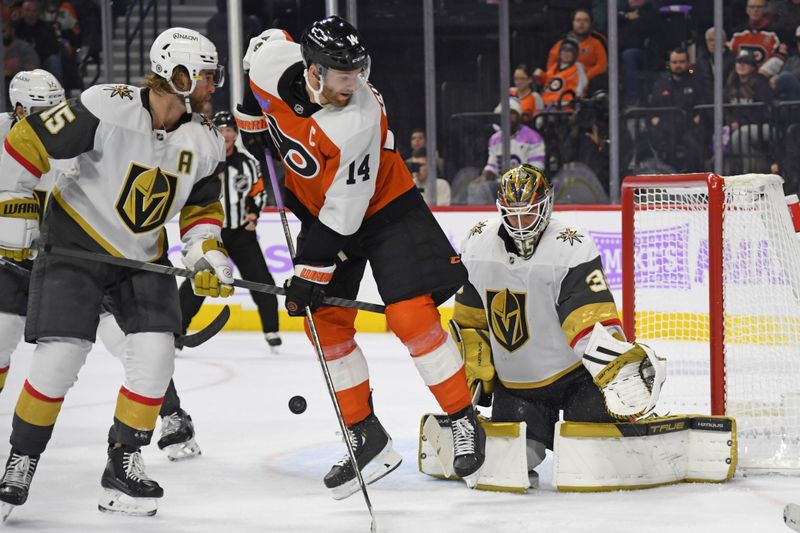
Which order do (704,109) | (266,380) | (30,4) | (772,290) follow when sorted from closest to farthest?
(772,290)
(266,380)
(704,109)
(30,4)

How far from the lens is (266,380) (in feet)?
17.9

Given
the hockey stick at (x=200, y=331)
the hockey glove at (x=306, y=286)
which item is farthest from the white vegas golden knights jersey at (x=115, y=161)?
the hockey glove at (x=306, y=286)

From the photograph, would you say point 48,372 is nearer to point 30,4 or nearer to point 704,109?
point 704,109

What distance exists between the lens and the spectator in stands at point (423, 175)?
7.13m

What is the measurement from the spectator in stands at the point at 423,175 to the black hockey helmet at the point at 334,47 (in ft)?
13.9

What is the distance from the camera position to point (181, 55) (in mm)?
2975

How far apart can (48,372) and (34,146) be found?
53cm

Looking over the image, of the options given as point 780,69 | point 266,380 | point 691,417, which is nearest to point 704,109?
point 780,69

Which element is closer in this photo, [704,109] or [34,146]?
[34,146]

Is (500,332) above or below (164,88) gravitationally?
below

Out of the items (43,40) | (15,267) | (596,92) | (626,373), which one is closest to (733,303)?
(626,373)

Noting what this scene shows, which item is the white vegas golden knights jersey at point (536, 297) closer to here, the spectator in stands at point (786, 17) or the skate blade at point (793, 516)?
the skate blade at point (793, 516)

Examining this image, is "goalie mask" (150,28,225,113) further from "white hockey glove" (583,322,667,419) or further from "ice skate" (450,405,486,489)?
"white hockey glove" (583,322,667,419)

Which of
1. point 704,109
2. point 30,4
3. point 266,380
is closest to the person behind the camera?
point 266,380
